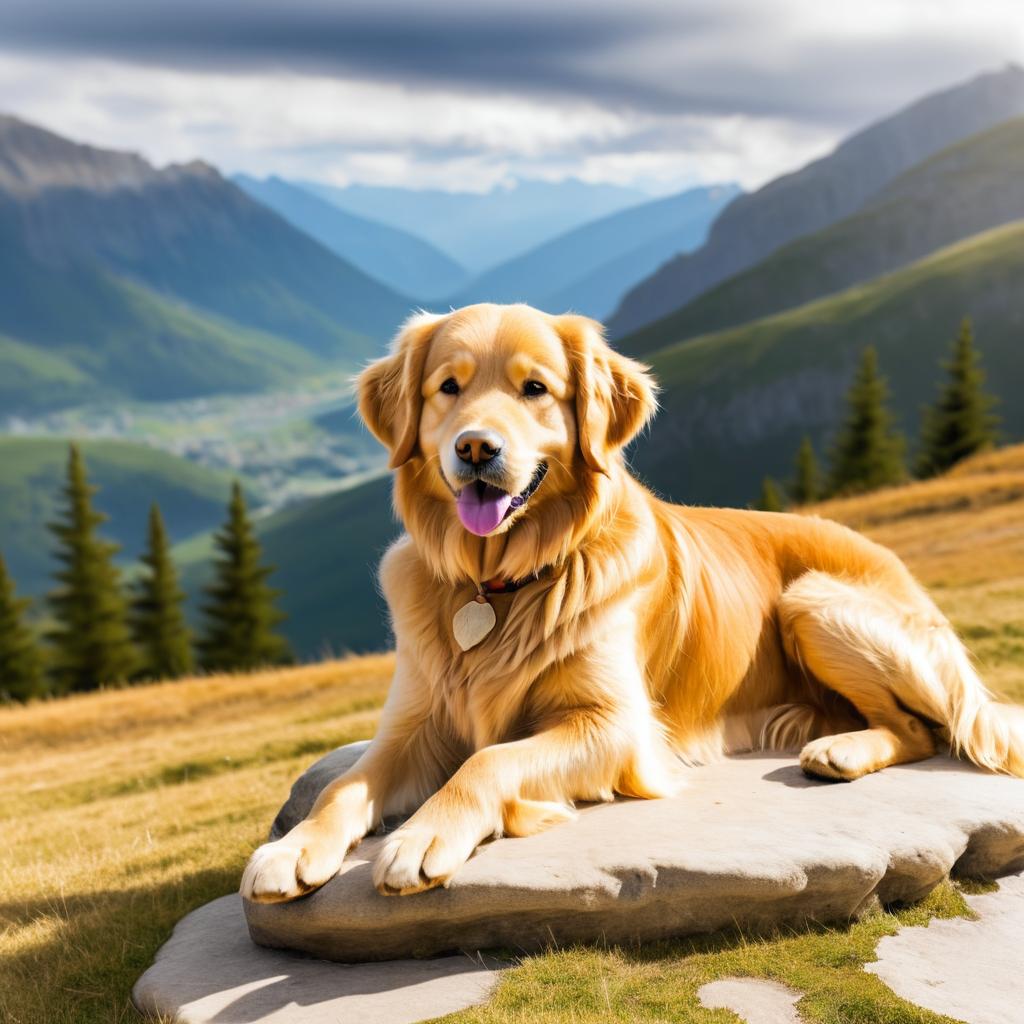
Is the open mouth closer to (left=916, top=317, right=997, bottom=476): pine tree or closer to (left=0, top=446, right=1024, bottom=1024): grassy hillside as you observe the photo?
(left=0, top=446, right=1024, bottom=1024): grassy hillside

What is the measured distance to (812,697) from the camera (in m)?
7.82

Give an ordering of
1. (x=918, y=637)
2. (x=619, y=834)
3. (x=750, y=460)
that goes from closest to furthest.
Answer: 1. (x=619, y=834)
2. (x=918, y=637)
3. (x=750, y=460)

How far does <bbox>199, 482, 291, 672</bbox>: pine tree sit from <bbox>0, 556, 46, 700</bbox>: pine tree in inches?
365

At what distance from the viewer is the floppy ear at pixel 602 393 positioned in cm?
641

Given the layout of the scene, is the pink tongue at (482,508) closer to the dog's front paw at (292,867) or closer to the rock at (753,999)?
the dog's front paw at (292,867)

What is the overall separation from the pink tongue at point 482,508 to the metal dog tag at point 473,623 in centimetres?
69

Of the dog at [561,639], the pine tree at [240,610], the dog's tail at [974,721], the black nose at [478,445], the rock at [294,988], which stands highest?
the black nose at [478,445]

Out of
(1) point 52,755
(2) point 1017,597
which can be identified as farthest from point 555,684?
(1) point 52,755

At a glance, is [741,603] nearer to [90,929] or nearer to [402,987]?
[402,987]

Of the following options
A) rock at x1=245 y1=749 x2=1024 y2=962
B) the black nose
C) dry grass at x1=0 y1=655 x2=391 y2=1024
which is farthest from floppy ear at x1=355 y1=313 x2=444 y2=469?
dry grass at x1=0 y1=655 x2=391 y2=1024

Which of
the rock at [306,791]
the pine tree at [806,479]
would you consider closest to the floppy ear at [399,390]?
the rock at [306,791]

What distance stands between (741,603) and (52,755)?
17.7 metres

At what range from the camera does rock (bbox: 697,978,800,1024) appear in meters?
4.90

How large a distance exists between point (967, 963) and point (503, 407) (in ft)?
12.1
